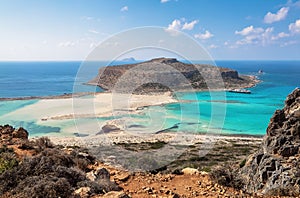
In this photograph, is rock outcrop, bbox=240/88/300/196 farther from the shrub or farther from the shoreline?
the shoreline

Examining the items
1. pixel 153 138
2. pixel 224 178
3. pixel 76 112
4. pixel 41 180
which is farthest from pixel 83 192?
pixel 76 112

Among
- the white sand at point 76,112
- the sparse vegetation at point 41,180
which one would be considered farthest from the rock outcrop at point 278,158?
the white sand at point 76,112

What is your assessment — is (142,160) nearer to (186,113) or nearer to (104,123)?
(104,123)

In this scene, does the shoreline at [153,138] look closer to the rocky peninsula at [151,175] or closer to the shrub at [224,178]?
the rocky peninsula at [151,175]

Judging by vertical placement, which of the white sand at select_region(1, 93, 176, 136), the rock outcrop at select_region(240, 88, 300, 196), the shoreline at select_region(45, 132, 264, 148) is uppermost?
the rock outcrop at select_region(240, 88, 300, 196)

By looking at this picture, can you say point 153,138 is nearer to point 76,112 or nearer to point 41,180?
point 76,112

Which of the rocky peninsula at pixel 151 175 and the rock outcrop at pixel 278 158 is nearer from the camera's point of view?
the rocky peninsula at pixel 151 175

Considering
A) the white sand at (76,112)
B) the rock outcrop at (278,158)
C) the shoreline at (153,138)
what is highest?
the rock outcrop at (278,158)

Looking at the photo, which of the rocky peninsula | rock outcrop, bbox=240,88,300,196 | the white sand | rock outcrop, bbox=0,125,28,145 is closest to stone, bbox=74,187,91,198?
the rocky peninsula

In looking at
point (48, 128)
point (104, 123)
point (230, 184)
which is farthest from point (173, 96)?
point (230, 184)
